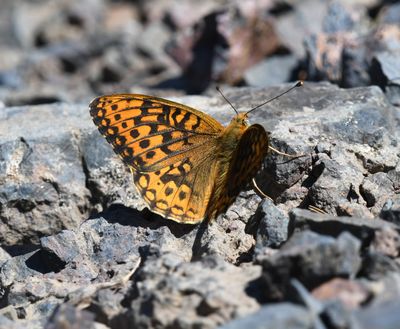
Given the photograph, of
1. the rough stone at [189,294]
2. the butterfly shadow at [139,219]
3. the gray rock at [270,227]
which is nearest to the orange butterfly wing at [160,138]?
the butterfly shadow at [139,219]

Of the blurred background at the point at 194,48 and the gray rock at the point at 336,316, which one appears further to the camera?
the blurred background at the point at 194,48

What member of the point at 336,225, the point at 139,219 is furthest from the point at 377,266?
the point at 139,219

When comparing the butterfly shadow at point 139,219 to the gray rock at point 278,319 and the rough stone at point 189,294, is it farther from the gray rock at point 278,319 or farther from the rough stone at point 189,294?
the gray rock at point 278,319

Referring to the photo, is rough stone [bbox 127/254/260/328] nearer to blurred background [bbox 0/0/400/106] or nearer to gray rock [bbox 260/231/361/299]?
gray rock [bbox 260/231/361/299]

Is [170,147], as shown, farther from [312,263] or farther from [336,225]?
[312,263]

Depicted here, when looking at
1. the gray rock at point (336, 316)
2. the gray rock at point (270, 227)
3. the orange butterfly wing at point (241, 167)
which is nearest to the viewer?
the gray rock at point (336, 316)

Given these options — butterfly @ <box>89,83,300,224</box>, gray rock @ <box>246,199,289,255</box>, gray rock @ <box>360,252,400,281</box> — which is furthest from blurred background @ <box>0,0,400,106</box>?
gray rock @ <box>360,252,400,281</box>

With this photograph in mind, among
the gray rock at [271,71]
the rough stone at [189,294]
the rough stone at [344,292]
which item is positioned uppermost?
the rough stone at [344,292]
